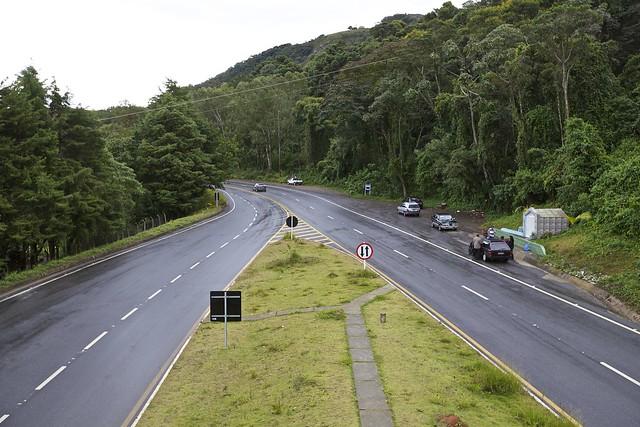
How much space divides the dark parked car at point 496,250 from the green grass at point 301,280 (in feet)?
26.6

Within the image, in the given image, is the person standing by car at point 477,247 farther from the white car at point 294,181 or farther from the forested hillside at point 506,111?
the white car at point 294,181

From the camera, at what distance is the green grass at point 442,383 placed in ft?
39.0

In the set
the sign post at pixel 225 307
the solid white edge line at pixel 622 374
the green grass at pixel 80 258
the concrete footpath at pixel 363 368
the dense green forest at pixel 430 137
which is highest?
the dense green forest at pixel 430 137

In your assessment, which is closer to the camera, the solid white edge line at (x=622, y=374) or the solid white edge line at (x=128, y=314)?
the solid white edge line at (x=622, y=374)

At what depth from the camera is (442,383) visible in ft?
45.7

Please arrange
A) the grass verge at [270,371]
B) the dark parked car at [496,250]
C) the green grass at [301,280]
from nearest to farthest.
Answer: the grass verge at [270,371] < the green grass at [301,280] < the dark parked car at [496,250]

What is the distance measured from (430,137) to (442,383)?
61.0 meters

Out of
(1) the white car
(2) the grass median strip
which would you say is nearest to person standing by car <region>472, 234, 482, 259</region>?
(2) the grass median strip

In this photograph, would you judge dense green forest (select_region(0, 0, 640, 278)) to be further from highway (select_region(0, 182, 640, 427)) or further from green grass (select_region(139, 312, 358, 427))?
green grass (select_region(139, 312, 358, 427))

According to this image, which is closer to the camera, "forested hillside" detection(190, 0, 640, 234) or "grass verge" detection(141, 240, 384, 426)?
"grass verge" detection(141, 240, 384, 426)

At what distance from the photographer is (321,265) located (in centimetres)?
3225

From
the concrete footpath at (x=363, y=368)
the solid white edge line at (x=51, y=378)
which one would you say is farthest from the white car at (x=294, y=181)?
the solid white edge line at (x=51, y=378)

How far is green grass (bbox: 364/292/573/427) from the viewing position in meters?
11.9

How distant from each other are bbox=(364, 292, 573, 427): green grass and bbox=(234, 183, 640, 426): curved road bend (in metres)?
1.45
